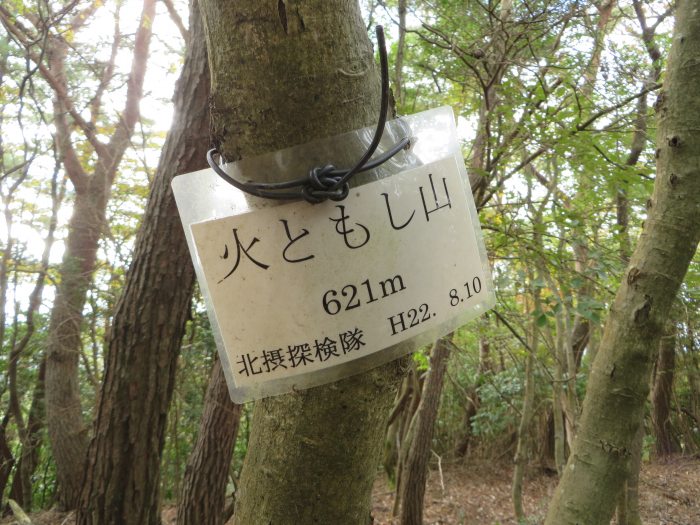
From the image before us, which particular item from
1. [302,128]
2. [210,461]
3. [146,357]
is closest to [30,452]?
[210,461]

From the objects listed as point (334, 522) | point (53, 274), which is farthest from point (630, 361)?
point (53, 274)

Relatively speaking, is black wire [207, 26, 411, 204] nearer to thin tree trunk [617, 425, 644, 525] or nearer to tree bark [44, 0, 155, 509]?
thin tree trunk [617, 425, 644, 525]

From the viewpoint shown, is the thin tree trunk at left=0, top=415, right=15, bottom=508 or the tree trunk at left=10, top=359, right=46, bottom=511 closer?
the thin tree trunk at left=0, top=415, right=15, bottom=508

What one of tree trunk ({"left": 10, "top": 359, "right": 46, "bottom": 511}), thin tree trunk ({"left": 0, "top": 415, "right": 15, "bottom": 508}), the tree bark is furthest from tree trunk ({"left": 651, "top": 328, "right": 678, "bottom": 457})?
thin tree trunk ({"left": 0, "top": 415, "right": 15, "bottom": 508})

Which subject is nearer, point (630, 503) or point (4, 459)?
point (630, 503)

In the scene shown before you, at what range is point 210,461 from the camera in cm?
324

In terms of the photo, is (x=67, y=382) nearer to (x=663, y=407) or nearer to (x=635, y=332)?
(x=635, y=332)

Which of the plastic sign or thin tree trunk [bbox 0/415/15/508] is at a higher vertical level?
thin tree trunk [bbox 0/415/15/508]

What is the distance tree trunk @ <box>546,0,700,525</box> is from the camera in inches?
49.4

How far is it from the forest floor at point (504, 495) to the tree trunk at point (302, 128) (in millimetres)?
4692

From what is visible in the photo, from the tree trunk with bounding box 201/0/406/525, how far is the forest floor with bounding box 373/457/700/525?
4.69 meters

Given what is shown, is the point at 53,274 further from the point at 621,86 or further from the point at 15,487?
the point at 621,86

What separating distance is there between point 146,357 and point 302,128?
1959 mm

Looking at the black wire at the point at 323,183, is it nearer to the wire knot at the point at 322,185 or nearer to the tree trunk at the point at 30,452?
the wire knot at the point at 322,185
